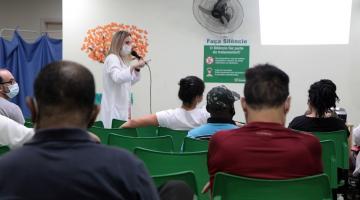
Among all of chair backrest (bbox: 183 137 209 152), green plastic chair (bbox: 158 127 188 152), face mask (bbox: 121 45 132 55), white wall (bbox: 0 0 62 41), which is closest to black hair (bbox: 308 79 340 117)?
green plastic chair (bbox: 158 127 188 152)

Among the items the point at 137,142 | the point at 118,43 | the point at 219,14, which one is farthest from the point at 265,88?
the point at 219,14

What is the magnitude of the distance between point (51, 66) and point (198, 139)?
1418 millimetres

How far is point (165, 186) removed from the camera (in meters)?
1.15

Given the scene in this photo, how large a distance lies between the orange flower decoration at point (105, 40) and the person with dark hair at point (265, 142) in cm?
415

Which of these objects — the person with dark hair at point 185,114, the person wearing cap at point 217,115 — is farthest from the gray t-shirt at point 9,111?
the person wearing cap at point 217,115

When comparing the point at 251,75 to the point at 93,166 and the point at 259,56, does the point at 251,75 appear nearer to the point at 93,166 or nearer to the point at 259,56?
the point at 93,166

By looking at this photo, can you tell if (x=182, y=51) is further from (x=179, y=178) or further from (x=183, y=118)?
(x=179, y=178)

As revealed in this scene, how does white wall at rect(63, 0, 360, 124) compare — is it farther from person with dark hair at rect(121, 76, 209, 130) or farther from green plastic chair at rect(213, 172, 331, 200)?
green plastic chair at rect(213, 172, 331, 200)

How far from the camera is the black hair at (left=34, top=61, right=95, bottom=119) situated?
3.58 ft

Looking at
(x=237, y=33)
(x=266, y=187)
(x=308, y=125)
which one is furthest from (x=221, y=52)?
(x=266, y=187)

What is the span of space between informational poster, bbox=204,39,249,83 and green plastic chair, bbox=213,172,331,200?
13.6 ft

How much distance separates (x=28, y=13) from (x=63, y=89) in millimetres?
7423

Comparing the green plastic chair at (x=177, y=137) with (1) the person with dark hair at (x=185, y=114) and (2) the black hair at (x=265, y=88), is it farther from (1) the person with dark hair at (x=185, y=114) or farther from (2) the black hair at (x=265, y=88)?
(2) the black hair at (x=265, y=88)

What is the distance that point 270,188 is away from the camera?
1482mm
